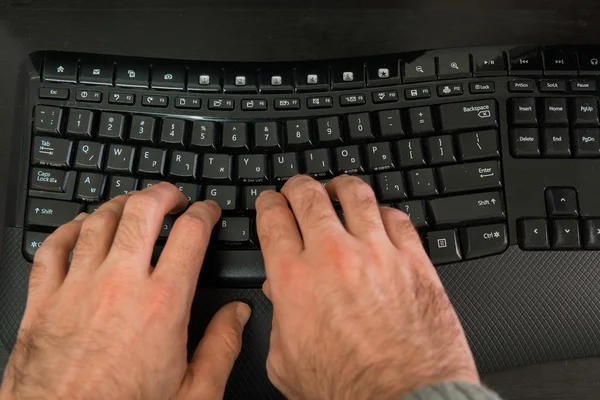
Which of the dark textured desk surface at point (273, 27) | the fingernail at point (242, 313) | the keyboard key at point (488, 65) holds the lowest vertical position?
the fingernail at point (242, 313)

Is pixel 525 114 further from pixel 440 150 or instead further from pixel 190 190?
pixel 190 190

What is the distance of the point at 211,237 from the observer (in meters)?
0.57

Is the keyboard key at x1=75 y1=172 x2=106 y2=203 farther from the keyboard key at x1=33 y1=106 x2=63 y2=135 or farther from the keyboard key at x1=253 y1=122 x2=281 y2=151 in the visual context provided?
the keyboard key at x1=253 y1=122 x2=281 y2=151

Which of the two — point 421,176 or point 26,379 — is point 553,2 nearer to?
point 421,176

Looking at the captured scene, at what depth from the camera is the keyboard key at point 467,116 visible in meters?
0.59

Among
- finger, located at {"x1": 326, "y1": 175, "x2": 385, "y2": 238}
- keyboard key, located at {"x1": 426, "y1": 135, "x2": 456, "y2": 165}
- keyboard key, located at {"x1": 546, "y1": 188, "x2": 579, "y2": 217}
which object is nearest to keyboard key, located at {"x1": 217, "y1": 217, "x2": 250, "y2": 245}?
finger, located at {"x1": 326, "y1": 175, "x2": 385, "y2": 238}

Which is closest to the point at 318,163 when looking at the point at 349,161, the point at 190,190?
the point at 349,161

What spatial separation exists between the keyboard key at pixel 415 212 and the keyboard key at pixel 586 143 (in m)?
0.18

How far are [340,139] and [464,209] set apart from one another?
0.48ft

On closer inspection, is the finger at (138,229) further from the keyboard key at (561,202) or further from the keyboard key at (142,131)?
the keyboard key at (561,202)

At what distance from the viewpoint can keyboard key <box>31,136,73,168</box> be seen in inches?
22.9

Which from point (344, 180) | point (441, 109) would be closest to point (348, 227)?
point (344, 180)

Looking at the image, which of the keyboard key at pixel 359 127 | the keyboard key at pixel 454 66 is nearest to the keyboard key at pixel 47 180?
the keyboard key at pixel 359 127

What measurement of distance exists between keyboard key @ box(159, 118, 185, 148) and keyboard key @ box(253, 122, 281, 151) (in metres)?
0.08
